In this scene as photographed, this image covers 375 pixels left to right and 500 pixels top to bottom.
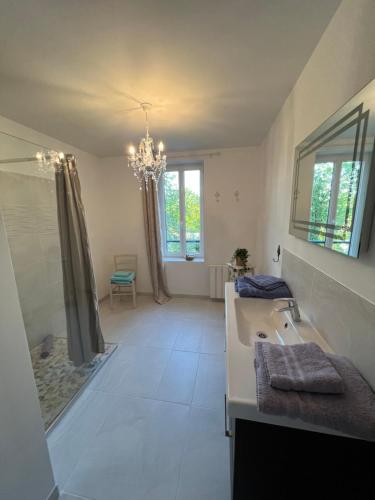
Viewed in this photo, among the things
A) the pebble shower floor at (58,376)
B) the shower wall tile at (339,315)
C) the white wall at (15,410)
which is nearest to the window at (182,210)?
the pebble shower floor at (58,376)

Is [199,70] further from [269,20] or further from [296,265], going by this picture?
[296,265]

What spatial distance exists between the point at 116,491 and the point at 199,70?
2603mm

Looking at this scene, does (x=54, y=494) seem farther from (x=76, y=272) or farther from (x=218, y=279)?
(x=218, y=279)

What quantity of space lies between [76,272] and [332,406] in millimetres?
2081

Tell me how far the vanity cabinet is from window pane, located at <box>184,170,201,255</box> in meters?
2.96

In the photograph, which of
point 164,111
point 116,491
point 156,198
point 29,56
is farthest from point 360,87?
point 156,198

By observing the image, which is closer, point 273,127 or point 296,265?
point 296,265

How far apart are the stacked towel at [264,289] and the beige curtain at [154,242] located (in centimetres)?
199

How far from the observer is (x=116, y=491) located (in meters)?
1.13

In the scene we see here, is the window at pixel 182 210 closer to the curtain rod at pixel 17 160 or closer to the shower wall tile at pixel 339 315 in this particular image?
the curtain rod at pixel 17 160

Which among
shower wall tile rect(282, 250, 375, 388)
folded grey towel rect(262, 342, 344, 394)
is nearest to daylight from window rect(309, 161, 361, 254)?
shower wall tile rect(282, 250, 375, 388)

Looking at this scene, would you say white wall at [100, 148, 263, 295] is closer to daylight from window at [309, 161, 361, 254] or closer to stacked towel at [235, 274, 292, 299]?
stacked towel at [235, 274, 292, 299]

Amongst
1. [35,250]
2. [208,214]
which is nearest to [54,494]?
[35,250]

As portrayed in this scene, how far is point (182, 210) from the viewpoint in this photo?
11.4ft
